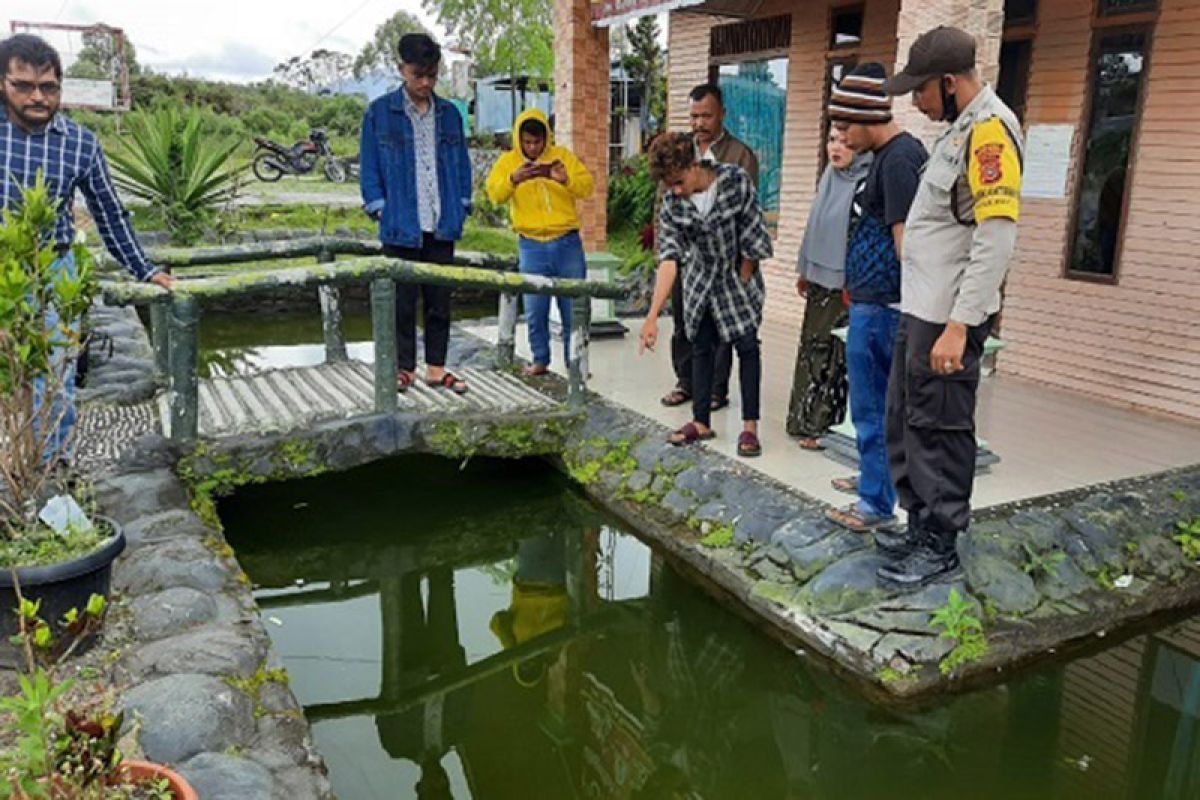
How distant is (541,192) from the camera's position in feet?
17.7

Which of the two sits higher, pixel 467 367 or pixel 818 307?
pixel 818 307

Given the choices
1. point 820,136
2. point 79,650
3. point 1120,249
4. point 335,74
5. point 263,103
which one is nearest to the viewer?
point 79,650

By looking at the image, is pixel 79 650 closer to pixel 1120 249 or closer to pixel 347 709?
pixel 347 709

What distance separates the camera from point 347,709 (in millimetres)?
3414

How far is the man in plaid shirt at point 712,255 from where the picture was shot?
13.9 feet

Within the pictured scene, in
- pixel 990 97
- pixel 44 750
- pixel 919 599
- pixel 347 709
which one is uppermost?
pixel 990 97

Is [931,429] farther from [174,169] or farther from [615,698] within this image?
[174,169]

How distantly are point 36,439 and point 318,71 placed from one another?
47.0 meters

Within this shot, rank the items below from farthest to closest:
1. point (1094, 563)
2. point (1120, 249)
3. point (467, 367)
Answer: point (467, 367)
point (1120, 249)
point (1094, 563)

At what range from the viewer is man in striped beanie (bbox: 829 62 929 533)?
11.1ft

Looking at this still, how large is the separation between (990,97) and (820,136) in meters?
4.72

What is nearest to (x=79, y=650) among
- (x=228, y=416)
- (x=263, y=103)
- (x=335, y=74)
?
(x=228, y=416)

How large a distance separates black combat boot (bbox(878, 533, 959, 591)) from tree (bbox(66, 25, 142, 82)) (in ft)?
67.8

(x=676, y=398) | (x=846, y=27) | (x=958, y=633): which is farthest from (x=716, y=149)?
(x=846, y=27)
